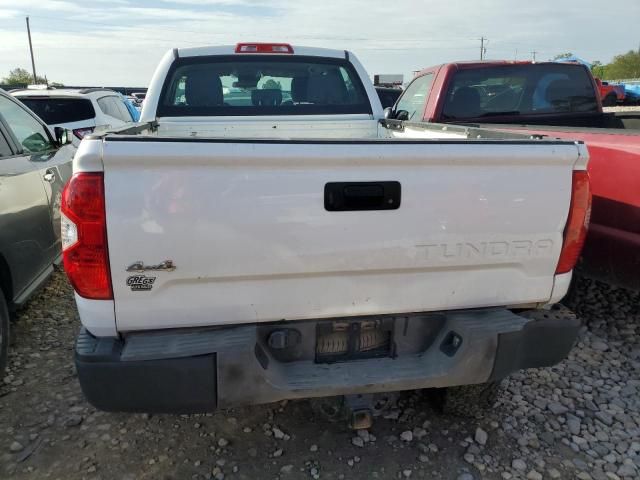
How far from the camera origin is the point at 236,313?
7.00 ft

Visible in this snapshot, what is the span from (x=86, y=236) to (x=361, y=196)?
40.4 inches

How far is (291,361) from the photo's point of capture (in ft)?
7.50

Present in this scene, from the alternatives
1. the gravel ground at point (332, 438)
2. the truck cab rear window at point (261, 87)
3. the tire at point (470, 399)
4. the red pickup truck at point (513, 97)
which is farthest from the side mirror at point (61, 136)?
the tire at point (470, 399)

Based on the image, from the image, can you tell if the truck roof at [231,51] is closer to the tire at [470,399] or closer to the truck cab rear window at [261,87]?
the truck cab rear window at [261,87]

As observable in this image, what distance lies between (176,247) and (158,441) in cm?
128

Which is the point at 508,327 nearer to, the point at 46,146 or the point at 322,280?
the point at 322,280

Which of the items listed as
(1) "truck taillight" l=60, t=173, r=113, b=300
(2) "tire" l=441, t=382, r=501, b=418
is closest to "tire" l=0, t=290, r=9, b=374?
(1) "truck taillight" l=60, t=173, r=113, b=300

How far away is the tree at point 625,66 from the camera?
181 ft

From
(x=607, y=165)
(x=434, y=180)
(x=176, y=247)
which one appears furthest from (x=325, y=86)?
(x=176, y=247)

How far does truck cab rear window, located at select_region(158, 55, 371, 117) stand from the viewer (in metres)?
4.32

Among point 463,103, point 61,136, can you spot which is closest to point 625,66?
point 463,103

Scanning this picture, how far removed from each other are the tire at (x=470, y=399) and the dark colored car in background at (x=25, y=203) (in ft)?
8.46

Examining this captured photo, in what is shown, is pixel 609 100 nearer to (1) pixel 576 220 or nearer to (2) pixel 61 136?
(1) pixel 576 220

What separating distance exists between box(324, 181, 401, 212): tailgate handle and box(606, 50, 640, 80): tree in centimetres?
6272
